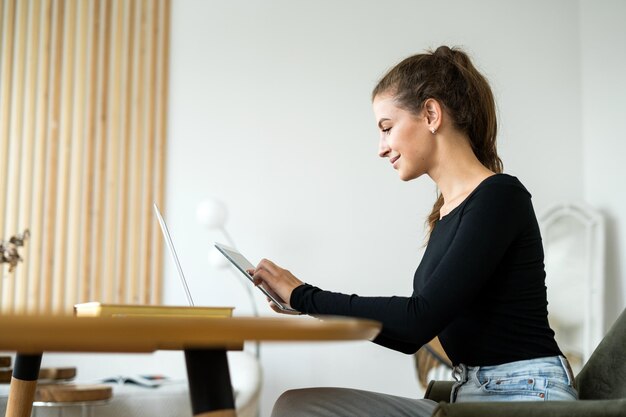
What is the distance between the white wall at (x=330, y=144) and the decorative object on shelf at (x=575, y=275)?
192 mm

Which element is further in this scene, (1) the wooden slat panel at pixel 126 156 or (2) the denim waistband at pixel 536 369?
(1) the wooden slat panel at pixel 126 156

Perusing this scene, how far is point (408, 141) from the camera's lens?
69.8 inches

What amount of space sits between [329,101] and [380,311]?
13.3 ft

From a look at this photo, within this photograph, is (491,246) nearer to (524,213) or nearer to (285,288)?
(524,213)

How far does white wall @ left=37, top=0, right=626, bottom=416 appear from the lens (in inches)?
204

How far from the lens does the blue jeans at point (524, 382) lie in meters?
1.47

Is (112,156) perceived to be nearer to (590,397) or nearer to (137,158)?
(137,158)

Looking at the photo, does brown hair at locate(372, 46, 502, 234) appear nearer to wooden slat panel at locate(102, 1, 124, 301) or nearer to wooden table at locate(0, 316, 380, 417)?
wooden table at locate(0, 316, 380, 417)

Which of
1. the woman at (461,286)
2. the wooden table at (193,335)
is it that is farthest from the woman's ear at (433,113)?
the wooden table at (193,335)

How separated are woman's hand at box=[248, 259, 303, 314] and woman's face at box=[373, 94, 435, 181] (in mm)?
363

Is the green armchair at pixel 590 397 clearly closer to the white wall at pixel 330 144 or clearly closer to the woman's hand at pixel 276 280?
the woman's hand at pixel 276 280

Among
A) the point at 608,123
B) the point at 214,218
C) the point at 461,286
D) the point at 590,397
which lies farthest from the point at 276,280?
the point at 608,123

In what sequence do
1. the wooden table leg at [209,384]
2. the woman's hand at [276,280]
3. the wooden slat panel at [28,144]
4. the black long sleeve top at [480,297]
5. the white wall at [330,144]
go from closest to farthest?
the wooden table leg at [209,384] → the black long sleeve top at [480,297] → the woman's hand at [276,280] → the wooden slat panel at [28,144] → the white wall at [330,144]

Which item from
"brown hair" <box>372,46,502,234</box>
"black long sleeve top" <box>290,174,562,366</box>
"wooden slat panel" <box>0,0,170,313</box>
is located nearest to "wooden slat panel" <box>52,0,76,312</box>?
"wooden slat panel" <box>0,0,170,313</box>
